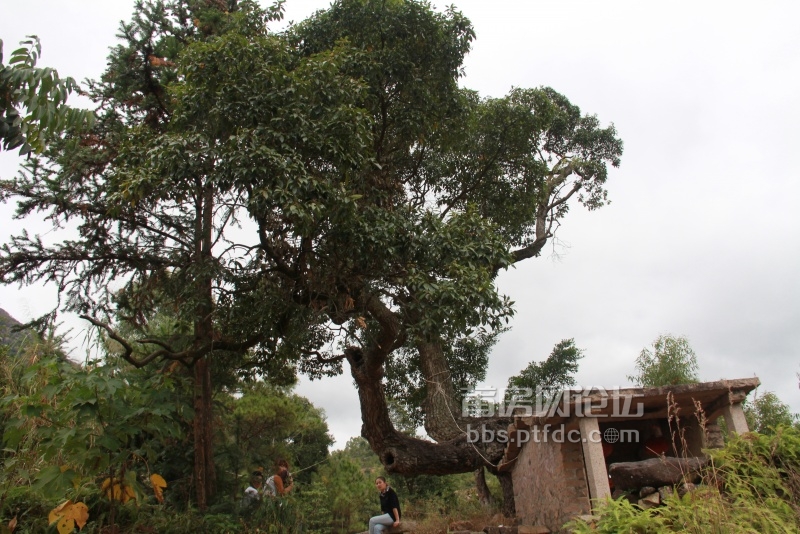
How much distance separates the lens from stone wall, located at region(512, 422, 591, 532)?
310 inches

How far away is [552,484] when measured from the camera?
8469 millimetres

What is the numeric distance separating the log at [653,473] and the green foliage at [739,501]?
0.20 meters

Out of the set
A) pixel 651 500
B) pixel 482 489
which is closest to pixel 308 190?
pixel 651 500

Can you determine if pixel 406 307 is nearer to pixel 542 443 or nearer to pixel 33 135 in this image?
pixel 542 443

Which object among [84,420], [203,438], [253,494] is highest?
[203,438]

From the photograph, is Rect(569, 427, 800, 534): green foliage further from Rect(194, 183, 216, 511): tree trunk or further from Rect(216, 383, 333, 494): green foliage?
Rect(216, 383, 333, 494): green foliage

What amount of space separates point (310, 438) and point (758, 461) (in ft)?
56.8

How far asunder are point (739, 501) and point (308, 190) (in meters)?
5.70

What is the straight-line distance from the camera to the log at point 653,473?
581 cm

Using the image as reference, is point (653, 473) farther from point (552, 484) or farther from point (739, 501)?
→ point (552, 484)

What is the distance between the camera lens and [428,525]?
1069cm

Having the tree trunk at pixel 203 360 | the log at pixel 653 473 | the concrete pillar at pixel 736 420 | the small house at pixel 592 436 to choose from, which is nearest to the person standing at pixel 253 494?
the tree trunk at pixel 203 360

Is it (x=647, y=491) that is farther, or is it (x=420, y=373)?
(x=420, y=373)

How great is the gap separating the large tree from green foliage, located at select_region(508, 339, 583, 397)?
5951 millimetres
